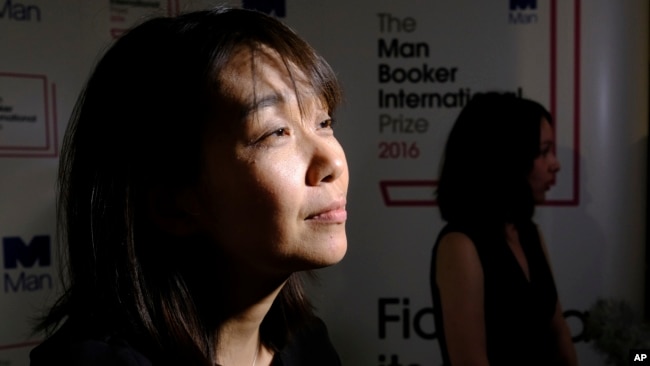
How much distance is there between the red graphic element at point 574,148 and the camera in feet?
6.92

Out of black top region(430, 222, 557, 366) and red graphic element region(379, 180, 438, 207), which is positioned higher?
red graphic element region(379, 180, 438, 207)

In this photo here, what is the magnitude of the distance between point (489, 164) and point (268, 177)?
0.90m

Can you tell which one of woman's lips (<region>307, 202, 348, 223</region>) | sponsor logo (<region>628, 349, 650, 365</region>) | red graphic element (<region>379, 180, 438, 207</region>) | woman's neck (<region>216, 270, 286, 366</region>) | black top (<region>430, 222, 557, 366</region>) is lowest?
sponsor logo (<region>628, 349, 650, 365</region>)

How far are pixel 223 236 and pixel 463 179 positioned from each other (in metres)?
0.87

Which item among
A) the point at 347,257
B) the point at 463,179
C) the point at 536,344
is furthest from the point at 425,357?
the point at 463,179

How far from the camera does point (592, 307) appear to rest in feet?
6.85

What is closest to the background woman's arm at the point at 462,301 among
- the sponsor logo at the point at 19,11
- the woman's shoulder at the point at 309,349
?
the woman's shoulder at the point at 309,349

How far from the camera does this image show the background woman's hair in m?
1.41

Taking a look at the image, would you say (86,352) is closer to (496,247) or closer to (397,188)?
(496,247)

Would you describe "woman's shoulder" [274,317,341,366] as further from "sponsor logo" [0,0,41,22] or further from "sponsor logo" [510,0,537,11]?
"sponsor logo" [510,0,537,11]

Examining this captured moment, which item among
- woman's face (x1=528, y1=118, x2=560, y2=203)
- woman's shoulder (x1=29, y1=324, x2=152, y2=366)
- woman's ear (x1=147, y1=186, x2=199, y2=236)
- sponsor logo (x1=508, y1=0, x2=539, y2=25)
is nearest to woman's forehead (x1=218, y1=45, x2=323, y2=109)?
woman's ear (x1=147, y1=186, x2=199, y2=236)

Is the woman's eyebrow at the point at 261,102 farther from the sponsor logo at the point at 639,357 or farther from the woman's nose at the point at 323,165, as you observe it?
the sponsor logo at the point at 639,357

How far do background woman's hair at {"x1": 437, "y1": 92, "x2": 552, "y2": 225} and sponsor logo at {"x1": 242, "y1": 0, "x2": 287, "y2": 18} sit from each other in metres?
0.86

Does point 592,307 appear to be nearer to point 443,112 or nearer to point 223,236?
point 443,112
